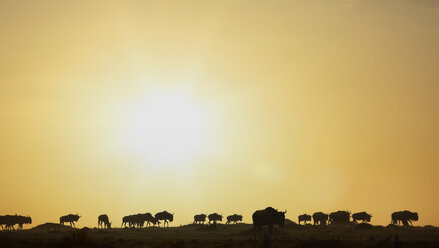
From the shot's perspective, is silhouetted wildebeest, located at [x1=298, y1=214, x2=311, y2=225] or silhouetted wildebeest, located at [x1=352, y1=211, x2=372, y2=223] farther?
silhouetted wildebeest, located at [x1=298, y1=214, x2=311, y2=225]

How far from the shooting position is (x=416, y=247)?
36406 mm

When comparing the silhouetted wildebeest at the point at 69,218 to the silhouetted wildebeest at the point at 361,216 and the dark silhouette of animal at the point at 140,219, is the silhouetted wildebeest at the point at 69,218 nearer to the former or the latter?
the dark silhouette of animal at the point at 140,219

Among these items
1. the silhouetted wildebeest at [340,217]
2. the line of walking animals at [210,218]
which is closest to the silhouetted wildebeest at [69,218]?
the line of walking animals at [210,218]

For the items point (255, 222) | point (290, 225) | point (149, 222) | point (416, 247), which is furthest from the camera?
point (149, 222)

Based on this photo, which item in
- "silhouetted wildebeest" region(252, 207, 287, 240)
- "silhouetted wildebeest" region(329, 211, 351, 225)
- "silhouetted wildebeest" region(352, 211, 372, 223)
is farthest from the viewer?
"silhouetted wildebeest" region(352, 211, 372, 223)

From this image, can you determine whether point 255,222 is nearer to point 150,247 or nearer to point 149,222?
point 150,247

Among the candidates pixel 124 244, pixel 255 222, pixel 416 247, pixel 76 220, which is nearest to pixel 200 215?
pixel 76 220

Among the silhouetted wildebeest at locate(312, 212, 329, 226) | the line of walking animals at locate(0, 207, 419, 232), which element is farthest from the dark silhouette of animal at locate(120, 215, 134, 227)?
the silhouetted wildebeest at locate(312, 212, 329, 226)

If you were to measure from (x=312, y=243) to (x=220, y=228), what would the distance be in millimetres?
34851

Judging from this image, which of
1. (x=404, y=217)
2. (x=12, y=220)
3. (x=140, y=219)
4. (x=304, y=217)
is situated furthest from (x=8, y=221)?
(x=404, y=217)

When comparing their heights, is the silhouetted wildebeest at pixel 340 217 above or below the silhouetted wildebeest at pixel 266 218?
above

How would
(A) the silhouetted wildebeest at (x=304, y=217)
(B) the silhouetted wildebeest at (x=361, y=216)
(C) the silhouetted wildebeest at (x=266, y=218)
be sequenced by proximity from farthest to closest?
(A) the silhouetted wildebeest at (x=304, y=217) < (B) the silhouetted wildebeest at (x=361, y=216) < (C) the silhouetted wildebeest at (x=266, y=218)

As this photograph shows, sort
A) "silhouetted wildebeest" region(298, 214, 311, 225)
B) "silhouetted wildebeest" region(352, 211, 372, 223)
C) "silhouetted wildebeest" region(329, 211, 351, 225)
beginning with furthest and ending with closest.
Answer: "silhouetted wildebeest" region(298, 214, 311, 225)
"silhouetted wildebeest" region(352, 211, 372, 223)
"silhouetted wildebeest" region(329, 211, 351, 225)

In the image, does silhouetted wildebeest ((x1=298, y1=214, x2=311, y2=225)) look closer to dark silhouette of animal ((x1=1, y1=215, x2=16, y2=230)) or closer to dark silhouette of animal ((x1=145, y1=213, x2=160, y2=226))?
dark silhouette of animal ((x1=145, y1=213, x2=160, y2=226))
